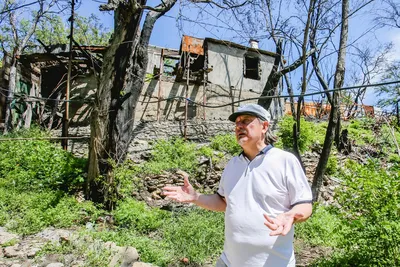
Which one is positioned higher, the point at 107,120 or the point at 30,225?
the point at 107,120

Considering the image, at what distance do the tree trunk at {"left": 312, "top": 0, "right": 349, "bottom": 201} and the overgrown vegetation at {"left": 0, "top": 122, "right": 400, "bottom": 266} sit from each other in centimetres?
91

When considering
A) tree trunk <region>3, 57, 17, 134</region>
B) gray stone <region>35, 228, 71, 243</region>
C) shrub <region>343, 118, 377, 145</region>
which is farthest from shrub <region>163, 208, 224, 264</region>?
shrub <region>343, 118, 377, 145</region>

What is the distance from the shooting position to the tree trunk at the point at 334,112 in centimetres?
799

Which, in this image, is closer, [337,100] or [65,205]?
[65,205]

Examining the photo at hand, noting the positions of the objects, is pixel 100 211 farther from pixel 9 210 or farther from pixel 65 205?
pixel 9 210

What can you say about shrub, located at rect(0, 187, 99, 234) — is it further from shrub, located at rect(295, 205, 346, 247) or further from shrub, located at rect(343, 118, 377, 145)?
shrub, located at rect(343, 118, 377, 145)

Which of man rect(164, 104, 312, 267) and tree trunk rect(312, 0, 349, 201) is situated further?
tree trunk rect(312, 0, 349, 201)

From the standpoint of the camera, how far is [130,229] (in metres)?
5.86

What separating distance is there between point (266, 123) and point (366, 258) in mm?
3051

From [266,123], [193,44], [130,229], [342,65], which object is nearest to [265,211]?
[266,123]

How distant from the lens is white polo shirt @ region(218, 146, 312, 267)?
1889 millimetres

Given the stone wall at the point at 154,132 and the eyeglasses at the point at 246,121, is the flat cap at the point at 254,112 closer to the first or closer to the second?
the eyeglasses at the point at 246,121

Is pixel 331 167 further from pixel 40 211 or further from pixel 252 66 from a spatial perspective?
pixel 252 66

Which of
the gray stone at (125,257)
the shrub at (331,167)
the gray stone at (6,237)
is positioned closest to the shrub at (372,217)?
the gray stone at (125,257)
